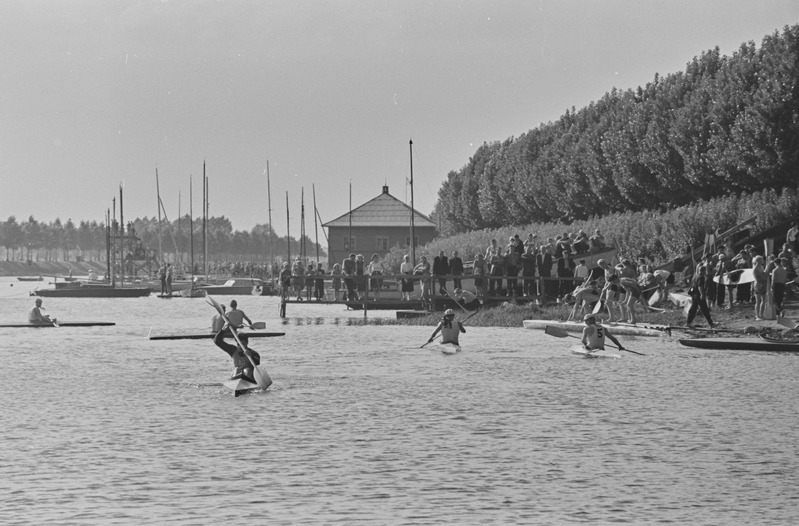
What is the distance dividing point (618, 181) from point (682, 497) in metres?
57.5

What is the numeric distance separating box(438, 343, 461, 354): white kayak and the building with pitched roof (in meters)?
98.9

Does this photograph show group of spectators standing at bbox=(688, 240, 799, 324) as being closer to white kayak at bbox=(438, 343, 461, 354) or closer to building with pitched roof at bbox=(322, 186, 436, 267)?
white kayak at bbox=(438, 343, 461, 354)

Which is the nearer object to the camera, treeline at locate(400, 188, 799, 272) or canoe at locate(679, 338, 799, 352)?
canoe at locate(679, 338, 799, 352)

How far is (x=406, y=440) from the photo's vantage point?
61.7ft

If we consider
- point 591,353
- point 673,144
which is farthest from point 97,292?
point 591,353

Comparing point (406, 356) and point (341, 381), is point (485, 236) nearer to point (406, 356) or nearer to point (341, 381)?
point (406, 356)

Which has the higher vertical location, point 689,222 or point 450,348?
point 689,222

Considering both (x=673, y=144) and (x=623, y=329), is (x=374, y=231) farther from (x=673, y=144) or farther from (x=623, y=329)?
(x=623, y=329)

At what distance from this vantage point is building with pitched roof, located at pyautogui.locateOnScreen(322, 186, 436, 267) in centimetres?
13612

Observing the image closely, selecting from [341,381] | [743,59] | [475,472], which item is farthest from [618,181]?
[475,472]

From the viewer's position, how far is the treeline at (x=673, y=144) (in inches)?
2172

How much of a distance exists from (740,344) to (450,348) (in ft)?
24.4

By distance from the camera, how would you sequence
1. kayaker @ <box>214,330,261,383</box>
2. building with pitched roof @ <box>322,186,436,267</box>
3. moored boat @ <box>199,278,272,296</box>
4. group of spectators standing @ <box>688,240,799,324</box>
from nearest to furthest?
kayaker @ <box>214,330,261,383</box>
group of spectators standing @ <box>688,240,799,324</box>
moored boat @ <box>199,278,272,296</box>
building with pitched roof @ <box>322,186,436,267</box>

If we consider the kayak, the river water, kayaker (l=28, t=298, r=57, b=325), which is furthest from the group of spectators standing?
kayaker (l=28, t=298, r=57, b=325)
